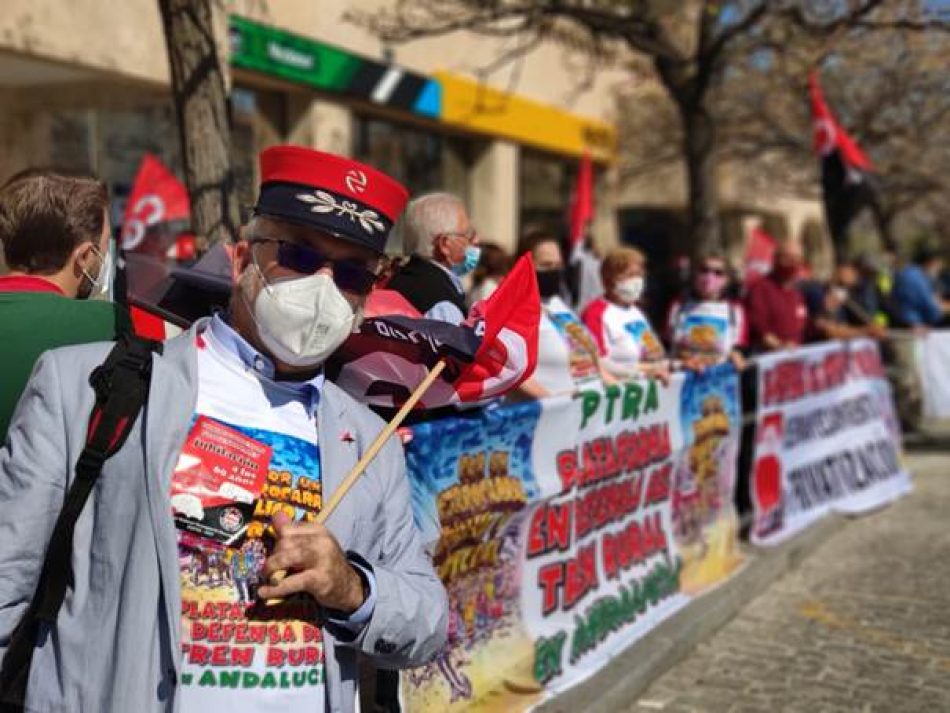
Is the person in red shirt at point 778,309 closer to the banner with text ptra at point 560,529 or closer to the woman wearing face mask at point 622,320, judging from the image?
the banner with text ptra at point 560,529

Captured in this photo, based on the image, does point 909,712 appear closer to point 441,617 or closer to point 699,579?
point 699,579

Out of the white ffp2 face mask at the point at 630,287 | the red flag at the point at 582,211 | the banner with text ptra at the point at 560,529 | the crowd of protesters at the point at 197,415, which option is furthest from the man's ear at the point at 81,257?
the red flag at the point at 582,211

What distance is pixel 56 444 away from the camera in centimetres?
204

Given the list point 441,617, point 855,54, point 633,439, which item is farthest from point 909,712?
point 855,54

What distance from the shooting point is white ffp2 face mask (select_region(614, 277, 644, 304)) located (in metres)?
6.41

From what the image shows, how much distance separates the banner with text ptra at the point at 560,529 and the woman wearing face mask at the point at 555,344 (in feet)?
0.81

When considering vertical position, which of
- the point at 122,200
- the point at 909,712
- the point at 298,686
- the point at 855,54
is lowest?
the point at 909,712

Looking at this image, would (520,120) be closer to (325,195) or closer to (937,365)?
(937,365)

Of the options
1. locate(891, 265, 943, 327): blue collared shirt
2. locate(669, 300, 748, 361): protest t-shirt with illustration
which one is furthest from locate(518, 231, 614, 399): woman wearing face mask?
locate(891, 265, 943, 327): blue collared shirt

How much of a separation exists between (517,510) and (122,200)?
26.9 ft

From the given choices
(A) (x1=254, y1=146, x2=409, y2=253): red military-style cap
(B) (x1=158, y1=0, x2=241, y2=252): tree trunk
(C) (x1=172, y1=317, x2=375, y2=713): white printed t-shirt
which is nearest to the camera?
(C) (x1=172, y1=317, x2=375, y2=713): white printed t-shirt

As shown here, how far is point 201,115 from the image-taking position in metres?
5.35

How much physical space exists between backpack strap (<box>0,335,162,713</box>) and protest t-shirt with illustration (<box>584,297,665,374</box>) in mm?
4374

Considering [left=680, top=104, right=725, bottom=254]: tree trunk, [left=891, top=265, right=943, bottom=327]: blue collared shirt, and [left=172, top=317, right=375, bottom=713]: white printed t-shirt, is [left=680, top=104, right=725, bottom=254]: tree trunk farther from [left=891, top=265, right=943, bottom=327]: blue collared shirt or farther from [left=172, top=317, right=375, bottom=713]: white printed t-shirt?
[left=172, top=317, right=375, bottom=713]: white printed t-shirt
